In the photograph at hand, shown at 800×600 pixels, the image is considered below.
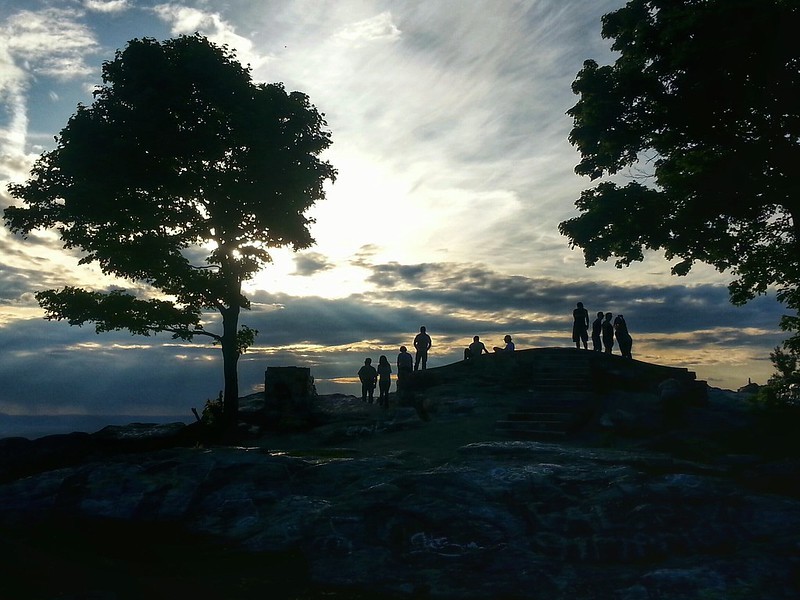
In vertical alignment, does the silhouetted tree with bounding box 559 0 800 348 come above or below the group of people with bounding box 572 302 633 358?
above

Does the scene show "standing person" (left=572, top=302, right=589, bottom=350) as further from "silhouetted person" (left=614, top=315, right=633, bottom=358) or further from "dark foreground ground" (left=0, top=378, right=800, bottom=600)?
"dark foreground ground" (left=0, top=378, right=800, bottom=600)

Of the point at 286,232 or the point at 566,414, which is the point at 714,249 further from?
the point at 286,232

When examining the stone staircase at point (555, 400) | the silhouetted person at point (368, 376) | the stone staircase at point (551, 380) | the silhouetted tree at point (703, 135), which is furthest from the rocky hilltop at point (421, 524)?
the silhouetted person at point (368, 376)

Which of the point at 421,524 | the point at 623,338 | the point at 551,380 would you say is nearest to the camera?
the point at 421,524

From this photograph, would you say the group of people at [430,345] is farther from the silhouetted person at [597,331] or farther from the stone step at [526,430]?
the stone step at [526,430]

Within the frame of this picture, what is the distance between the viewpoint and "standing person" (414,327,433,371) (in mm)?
27844

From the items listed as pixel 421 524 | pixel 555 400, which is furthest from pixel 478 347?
pixel 421 524

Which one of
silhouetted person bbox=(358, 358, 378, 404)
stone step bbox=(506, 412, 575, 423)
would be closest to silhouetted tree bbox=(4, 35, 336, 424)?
silhouetted person bbox=(358, 358, 378, 404)

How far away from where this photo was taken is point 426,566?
8.10 metres

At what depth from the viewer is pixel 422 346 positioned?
28.0 metres

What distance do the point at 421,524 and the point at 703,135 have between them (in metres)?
13.8

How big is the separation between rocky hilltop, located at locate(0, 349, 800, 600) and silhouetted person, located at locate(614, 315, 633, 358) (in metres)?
10.0

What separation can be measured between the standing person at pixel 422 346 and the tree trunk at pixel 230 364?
8331 millimetres

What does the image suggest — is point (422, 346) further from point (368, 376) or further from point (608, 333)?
point (608, 333)
